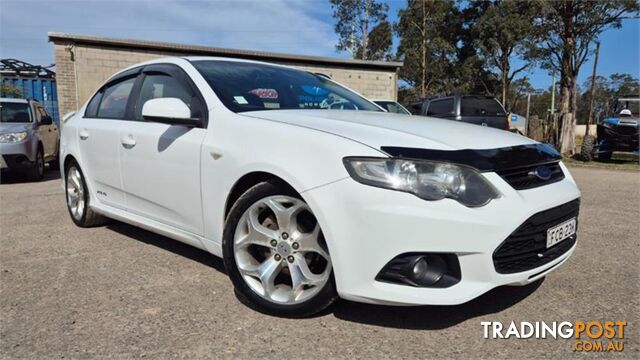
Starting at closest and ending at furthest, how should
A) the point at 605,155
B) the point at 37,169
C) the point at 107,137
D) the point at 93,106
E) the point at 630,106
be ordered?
the point at 107,137 < the point at 93,106 < the point at 37,169 < the point at 605,155 < the point at 630,106

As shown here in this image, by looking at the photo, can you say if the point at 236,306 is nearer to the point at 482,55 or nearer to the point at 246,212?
the point at 246,212

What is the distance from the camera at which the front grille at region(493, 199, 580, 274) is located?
2150mm

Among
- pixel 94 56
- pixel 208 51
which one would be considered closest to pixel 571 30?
pixel 208 51

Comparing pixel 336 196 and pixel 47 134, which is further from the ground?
pixel 336 196

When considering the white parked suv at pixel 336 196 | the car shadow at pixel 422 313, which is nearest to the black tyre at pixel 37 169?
the white parked suv at pixel 336 196

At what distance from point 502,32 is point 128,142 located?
96.5 feet

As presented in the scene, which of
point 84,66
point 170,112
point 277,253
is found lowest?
point 277,253

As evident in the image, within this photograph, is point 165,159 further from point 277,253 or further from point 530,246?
point 530,246

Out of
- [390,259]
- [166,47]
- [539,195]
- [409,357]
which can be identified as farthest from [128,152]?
[166,47]

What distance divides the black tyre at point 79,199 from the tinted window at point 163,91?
117 centimetres

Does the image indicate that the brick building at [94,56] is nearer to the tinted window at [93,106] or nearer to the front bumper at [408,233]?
the tinted window at [93,106]

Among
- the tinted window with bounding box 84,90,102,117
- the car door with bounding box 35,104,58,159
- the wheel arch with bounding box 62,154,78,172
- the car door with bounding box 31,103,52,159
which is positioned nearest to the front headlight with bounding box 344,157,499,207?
the tinted window with bounding box 84,90,102,117

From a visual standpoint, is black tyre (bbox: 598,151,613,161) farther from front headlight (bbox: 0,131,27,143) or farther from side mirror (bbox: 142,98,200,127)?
front headlight (bbox: 0,131,27,143)

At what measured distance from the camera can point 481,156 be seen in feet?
7.31
